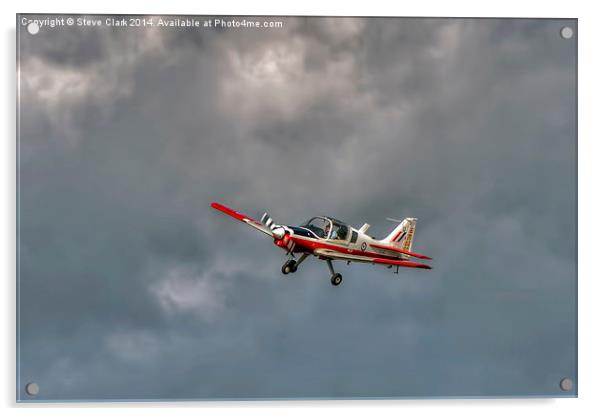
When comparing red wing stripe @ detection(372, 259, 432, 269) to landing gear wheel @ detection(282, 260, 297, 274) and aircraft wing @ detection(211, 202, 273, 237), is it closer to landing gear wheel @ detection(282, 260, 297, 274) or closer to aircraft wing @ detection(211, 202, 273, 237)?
landing gear wheel @ detection(282, 260, 297, 274)

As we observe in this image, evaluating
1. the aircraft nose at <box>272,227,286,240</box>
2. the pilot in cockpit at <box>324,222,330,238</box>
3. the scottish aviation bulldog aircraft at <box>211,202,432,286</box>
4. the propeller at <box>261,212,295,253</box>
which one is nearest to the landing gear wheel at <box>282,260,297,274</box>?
the scottish aviation bulldog aircraft at <box>211,202,432,286</box>

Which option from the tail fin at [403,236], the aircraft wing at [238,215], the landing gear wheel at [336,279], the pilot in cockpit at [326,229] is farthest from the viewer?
the pilot in cockpit at [326,229]

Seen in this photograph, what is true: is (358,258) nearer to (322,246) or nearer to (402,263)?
(322,246)

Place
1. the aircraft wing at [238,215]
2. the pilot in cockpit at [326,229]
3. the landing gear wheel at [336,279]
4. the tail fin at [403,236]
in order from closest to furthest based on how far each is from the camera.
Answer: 1. the aircraft wing at [238,215]
2. the landing gear wheel at [336,279]
3. the tail fin at [403,236]
4. the pilot in cockpit at [326,229]

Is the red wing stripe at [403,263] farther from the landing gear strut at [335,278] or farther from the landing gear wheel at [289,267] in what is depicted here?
the landing gear wheel at [289,267]

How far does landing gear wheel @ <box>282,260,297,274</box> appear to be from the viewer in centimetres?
1434

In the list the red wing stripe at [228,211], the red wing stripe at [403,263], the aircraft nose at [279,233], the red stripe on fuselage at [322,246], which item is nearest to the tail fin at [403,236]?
the red wing stripe at [403,263]

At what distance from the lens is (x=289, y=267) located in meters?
14.4

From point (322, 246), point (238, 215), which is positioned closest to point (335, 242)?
point (322, 246)

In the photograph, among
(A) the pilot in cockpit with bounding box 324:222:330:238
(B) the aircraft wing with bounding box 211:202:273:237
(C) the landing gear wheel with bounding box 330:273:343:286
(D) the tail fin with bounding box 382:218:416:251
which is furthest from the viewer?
(A) the pilot in cockpit with bounding box 324:222:330:238

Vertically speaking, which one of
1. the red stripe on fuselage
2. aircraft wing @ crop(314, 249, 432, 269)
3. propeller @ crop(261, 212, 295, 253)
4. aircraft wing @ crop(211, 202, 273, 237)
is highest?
aircraft wing @ crop(211, 202, 273, 237)

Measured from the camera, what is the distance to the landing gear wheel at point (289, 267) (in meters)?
14.3

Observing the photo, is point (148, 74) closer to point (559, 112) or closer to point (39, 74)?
point (39, 74)
